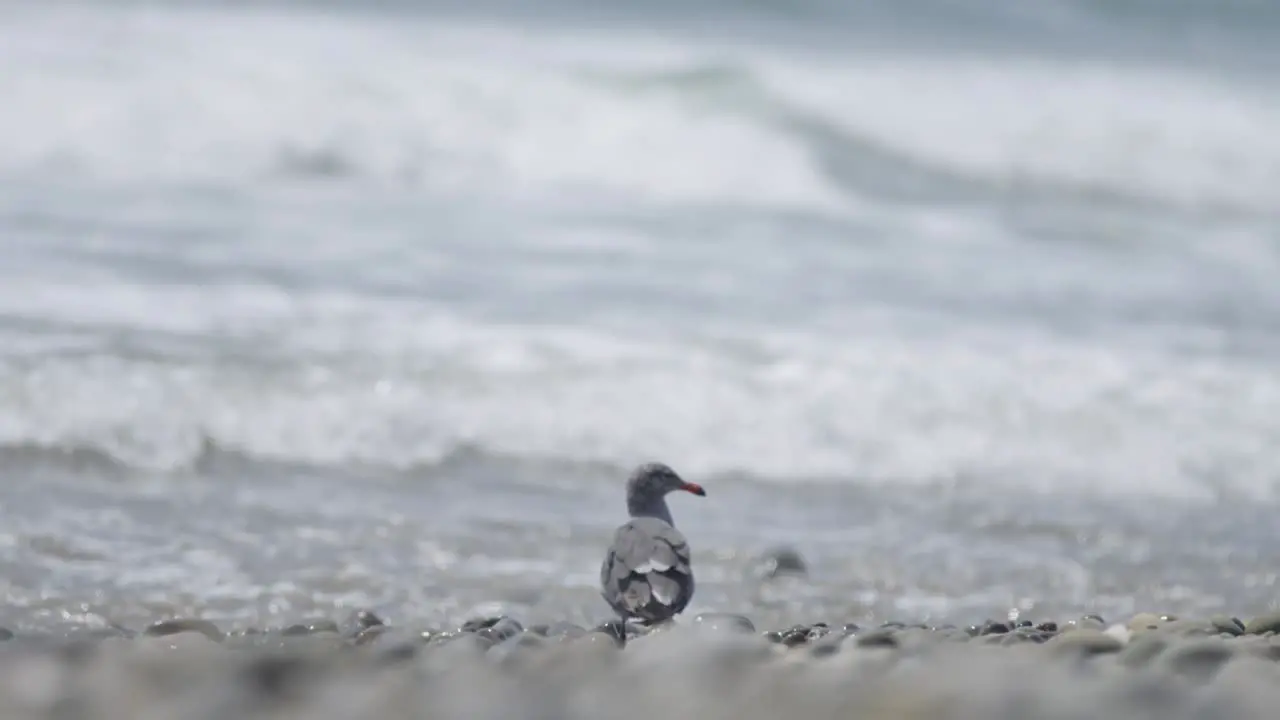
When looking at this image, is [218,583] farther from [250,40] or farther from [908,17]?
[908,17]

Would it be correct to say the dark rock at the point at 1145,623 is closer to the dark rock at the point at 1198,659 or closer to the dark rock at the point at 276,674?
the dark rock at the point at 1198,659

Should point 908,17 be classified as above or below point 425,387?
above

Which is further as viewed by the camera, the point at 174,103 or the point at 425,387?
the point at 174,103

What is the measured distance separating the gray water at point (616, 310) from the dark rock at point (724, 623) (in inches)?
26.5

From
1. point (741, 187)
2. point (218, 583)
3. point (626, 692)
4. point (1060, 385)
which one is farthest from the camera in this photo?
point (741, 187)

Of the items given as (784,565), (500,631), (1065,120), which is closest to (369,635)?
(500,631)

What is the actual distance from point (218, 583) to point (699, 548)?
1.65 meters

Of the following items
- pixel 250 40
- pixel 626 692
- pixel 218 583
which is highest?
pixel 250 40

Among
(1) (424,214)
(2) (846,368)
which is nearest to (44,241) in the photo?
(1) (424,214)

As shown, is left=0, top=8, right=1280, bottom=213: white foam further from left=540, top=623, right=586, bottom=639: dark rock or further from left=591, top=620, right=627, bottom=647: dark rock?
left=591, top=620, right=627, bottom=647: dark rock

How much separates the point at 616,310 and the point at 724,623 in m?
5.32

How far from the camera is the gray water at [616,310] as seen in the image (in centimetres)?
607

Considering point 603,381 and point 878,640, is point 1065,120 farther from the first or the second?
point 878,640

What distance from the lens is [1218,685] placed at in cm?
300
